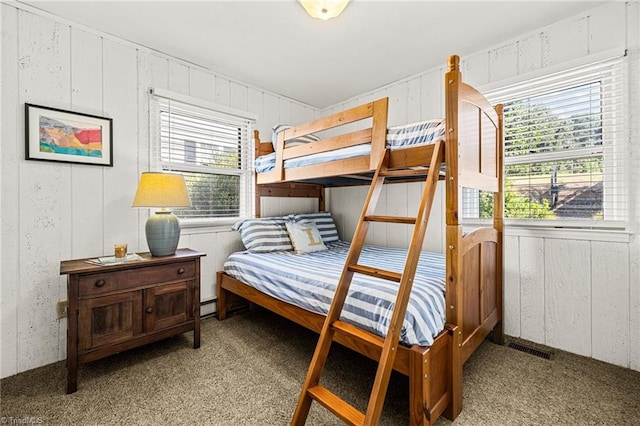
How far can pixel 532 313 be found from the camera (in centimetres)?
234

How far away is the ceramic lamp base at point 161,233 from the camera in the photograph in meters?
2.21

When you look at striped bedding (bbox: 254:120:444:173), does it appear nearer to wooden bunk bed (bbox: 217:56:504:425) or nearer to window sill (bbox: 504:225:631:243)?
wooden bunk bed (bbox: 217:56:504:425)

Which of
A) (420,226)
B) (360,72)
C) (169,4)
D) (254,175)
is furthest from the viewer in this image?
(254,175)

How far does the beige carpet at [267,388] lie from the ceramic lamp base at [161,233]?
2.58ft

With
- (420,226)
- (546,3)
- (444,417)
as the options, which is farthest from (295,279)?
(546,3)

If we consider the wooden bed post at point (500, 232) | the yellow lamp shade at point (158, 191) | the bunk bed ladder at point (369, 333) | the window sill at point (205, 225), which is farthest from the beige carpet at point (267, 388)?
the yellow lamp shade at point (158, 191)

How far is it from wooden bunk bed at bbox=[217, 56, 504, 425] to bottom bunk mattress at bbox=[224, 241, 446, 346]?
8cm

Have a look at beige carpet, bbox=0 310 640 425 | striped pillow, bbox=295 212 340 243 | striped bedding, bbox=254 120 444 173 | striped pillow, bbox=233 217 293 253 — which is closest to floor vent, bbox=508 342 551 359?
beige carpet, bbox=0 310 640 425

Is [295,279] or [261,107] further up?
[261,107]

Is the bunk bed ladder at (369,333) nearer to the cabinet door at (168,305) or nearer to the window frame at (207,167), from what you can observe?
the cabinet door at (168,305)

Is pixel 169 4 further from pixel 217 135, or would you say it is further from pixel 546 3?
pixel 546 3

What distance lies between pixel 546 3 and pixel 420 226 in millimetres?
1944

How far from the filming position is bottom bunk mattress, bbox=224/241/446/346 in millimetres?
1433

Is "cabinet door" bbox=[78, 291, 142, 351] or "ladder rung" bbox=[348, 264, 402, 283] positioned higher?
"ladder rung" bbox=[348, 264, 402, 283]
